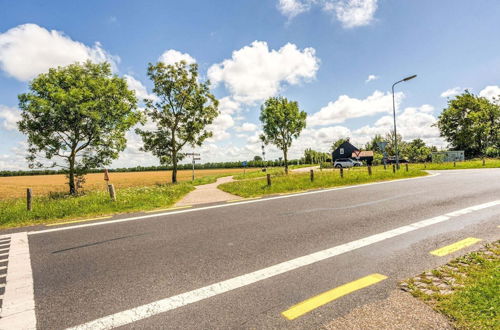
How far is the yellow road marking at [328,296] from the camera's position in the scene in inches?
96.6

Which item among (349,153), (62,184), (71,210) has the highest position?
(349,153)

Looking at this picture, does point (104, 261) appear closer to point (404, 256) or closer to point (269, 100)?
point (404, 256)

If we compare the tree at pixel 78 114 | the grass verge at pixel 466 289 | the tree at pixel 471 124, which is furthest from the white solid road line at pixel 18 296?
the tree at pixel 471 124

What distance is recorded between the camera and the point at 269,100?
36719 mm

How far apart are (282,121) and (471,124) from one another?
4057cm

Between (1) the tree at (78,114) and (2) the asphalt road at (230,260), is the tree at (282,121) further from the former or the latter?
(2) the asphalt road at (230,260)

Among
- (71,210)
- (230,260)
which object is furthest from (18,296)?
(71,210)

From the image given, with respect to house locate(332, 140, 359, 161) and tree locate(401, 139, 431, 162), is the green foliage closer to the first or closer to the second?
house locate(332, 140, 359, 161)

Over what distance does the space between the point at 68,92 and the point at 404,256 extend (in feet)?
68.2

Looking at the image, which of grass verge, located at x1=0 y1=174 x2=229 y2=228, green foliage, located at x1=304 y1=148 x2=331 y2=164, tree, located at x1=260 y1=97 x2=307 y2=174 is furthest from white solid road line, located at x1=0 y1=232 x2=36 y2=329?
green foliage, located at x1=304 y1=148 x2=331 y2=164

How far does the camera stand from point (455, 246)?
161 inches

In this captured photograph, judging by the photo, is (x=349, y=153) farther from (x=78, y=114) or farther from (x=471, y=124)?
(x=78, y=114)

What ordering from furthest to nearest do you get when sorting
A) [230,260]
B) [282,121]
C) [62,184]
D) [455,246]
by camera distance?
[62,184]
[282,121]
[455,246]
[230,260]

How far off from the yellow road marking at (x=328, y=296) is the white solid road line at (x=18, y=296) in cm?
269
